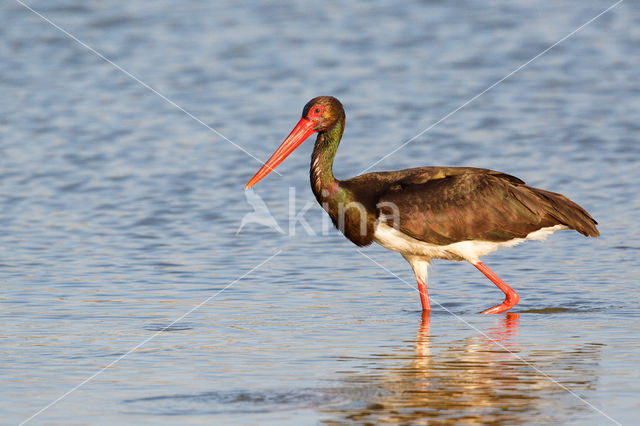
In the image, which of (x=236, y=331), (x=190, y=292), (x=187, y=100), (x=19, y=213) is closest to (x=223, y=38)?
(x=187, y=100)

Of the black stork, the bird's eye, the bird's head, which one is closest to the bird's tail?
the black stork

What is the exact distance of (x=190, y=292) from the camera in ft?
34.8

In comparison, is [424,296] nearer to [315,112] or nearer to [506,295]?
[506,295]

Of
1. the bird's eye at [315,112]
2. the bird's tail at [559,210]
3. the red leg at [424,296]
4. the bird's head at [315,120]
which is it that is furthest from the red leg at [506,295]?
the bird's eye at [315,112]

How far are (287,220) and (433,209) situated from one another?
392cm

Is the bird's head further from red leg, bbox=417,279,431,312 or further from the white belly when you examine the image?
red leg, bbox=417,279,431,312

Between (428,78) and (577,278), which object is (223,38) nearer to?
(428,78)

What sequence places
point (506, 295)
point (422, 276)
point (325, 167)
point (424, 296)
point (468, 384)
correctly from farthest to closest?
point (325, 167)
point (422, 276)
point (506, 295)
point (424, 296)
point (468, 384)

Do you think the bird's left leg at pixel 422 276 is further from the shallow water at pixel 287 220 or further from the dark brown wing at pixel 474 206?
the dark brown wing at pixel 474 206

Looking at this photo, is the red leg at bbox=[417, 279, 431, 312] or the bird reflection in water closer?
the bird reflection in water

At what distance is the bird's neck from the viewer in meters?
10.3

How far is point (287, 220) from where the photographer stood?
13.9m

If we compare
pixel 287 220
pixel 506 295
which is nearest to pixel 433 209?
pixel 506 295

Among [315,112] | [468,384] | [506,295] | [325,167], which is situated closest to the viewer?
[468,384]
